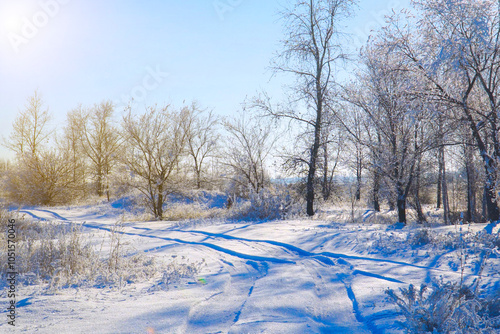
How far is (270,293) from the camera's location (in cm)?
305

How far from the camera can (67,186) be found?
2234 centimetres

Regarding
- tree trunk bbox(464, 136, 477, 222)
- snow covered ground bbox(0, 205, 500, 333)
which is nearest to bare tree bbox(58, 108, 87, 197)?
snow covered ground bbox(0, 205, 500, 333)

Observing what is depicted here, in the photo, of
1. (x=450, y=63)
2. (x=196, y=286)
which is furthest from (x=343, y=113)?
(x=196, y=286)

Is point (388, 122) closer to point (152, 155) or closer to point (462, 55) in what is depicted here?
point (462, 55)

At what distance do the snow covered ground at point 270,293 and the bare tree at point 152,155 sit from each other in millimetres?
8612

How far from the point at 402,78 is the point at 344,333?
8.54m

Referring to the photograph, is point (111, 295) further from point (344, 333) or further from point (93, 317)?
point (344, 333)

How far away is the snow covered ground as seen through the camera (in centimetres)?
235

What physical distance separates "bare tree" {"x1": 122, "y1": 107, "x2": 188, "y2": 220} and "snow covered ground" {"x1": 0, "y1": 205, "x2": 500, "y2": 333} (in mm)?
8612

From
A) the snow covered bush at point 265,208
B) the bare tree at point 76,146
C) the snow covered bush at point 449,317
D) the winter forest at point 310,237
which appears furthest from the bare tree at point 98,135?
the snow covered bush at point 449,317

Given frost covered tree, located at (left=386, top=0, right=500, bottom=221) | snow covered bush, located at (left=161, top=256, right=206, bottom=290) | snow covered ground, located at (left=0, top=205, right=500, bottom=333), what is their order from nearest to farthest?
snow covered ground, located at (left=0, top=205, right=500, bottom=333) < snow covered bush, located at (left=161, top=256, right=206, bottom=290) < frost covered tree, located at (left=386, top=0, right=500, bottom=221)

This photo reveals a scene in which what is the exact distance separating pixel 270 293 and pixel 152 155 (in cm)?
1151

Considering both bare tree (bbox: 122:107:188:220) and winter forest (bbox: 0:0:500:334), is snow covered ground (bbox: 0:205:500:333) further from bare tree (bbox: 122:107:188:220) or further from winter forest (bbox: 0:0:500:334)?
bare tree (bbox: 122:107:188:220)

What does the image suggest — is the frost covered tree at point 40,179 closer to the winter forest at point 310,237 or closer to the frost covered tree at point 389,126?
the winter forest at point 310,237
